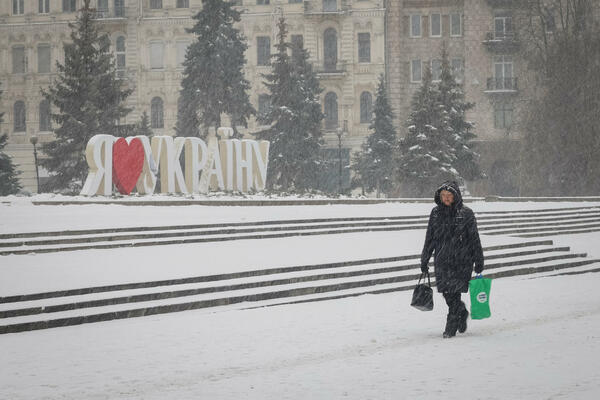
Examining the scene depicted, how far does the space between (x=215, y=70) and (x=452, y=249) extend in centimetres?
4097

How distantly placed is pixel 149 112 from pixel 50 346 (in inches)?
2007

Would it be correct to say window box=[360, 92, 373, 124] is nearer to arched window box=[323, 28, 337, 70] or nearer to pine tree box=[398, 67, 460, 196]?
arched window box=[323, 28, 337, 70]

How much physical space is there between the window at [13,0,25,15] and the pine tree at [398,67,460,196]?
2648cm

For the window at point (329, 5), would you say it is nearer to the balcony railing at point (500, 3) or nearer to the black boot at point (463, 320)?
the balcony railing at point (500, 3)

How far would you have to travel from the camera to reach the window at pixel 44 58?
200 feet

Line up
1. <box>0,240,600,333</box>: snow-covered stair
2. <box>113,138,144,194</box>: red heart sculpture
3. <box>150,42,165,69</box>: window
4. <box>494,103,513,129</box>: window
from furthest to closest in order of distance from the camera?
<box>150,42,165,69</box>: window → <box>494,103,513,129</box>: window → <box>113,138,144,194</box>: red heart sculpture → <box>0,240,600,333</box>: snow-covered stair

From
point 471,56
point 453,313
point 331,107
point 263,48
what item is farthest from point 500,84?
point 453,313

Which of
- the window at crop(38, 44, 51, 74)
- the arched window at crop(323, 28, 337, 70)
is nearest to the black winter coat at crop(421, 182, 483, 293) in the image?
the arched window at crop(323, 28, 337, 70)

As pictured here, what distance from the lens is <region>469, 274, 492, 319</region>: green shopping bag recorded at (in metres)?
10.5

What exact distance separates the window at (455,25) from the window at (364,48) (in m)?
4.63

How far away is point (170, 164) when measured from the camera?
105ft

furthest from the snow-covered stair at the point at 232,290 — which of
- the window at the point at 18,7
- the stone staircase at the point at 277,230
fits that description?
the window at the point at 18,7

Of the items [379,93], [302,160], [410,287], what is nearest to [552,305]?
[410,287]

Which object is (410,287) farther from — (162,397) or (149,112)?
(149,112)
